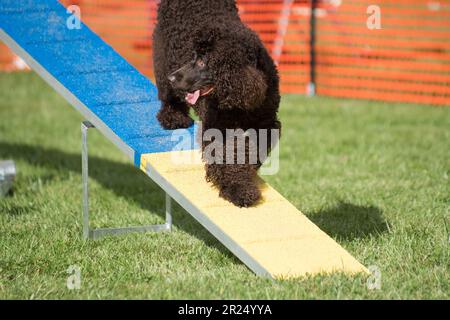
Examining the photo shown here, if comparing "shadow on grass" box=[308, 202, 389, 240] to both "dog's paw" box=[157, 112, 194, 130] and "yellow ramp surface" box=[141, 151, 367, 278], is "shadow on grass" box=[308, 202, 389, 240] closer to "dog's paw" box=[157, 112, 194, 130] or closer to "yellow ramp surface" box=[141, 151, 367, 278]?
"yellow ramp surface" box=[141, 151, 367, 278]

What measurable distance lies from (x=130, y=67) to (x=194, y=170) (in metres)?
1.31

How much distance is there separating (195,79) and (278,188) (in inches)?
81.7

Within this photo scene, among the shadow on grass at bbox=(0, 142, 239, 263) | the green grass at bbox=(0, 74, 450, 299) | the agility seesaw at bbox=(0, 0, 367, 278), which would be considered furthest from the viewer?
the shadow on grass at bbox=(0, 142, 239, 263)

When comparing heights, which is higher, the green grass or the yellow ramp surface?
the yellow ramp surface

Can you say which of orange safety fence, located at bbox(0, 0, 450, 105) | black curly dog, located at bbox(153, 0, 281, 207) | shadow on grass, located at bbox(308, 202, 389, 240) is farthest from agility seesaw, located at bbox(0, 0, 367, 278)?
orange safety fence, located at bbox(0, 0, 450, 105)

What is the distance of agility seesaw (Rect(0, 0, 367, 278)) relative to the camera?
11.9ft

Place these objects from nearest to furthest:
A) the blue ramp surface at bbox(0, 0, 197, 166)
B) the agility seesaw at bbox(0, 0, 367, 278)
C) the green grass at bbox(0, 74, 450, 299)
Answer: the green grass at bbox(0, 74, 450, 299)
the agility seesaw at bbox(0, 0, 367, 278)
the blue ramp surface at bbox(0, 0, 197, 166)

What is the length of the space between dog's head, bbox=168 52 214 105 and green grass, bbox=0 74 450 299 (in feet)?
3.02

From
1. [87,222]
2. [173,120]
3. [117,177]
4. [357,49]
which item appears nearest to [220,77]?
[173,120]

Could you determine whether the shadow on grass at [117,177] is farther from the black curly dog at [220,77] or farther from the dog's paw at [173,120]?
the dog's paw at [173,120]

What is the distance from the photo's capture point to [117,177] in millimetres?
6133

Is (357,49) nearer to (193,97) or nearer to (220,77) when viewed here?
(193,97)

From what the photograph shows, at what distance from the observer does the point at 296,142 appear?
7078mm
